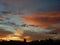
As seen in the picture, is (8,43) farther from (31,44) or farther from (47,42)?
(47,42)

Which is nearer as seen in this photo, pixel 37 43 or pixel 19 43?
pixel 37 43

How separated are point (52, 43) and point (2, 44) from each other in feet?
27.0

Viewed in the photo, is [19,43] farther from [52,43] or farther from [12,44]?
[52,43]

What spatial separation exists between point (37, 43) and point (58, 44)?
3.38 metres

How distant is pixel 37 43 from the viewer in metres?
26.0

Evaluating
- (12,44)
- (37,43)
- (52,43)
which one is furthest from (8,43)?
(52,43)

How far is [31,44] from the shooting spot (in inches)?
1049

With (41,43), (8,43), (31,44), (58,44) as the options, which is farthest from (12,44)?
(58,44)

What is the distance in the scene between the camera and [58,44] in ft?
85.4

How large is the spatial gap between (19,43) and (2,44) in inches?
121

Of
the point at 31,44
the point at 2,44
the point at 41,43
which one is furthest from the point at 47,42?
the point at 2,44

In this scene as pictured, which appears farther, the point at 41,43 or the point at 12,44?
the point at 12,44

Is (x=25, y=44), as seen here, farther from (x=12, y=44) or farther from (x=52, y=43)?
(x=52, y=43)

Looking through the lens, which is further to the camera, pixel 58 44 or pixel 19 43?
pixel 19 43
